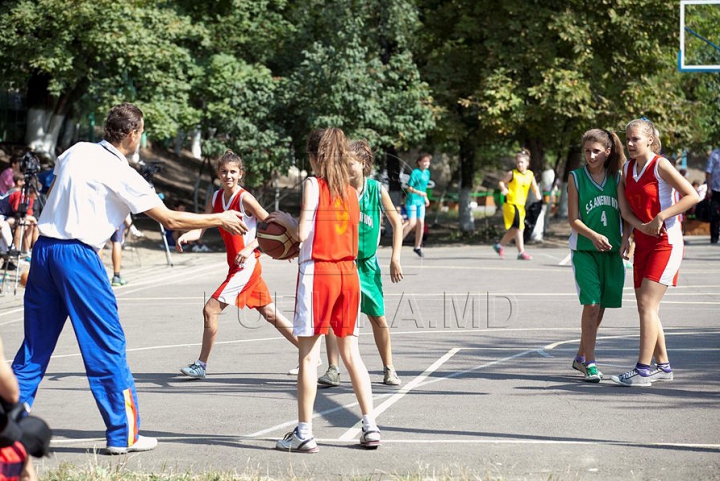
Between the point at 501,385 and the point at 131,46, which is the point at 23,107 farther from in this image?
the point at 501,385

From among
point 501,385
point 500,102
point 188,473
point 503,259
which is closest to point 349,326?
point 188,473

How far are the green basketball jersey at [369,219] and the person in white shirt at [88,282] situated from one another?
2.21 meters

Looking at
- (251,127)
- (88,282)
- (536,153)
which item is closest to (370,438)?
(88,282)

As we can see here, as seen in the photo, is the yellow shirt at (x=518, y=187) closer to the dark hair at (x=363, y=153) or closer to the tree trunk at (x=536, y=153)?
the tree trunk at (x=536, y=153)

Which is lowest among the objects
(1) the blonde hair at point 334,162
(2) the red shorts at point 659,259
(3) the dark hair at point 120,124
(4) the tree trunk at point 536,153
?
(2) the red shorts at point 659,259

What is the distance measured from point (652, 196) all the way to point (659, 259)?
49 cm

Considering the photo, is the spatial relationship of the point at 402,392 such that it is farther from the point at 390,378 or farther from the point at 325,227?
the point at 325,227

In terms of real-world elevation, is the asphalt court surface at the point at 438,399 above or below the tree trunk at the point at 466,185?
below

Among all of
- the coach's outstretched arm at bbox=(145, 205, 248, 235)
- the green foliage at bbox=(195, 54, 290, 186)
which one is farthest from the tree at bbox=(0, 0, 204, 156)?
the coach's outstretched arm at bbox=(145, 205, 248, 235)

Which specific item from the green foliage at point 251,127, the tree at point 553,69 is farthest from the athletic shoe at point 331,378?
the tree at point 553,69

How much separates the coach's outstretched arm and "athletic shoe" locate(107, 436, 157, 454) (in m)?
1.25

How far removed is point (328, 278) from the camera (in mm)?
6367

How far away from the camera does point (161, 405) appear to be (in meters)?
7.80

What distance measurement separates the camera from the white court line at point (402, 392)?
6774 mm
